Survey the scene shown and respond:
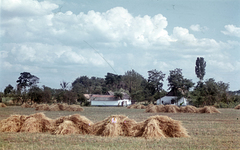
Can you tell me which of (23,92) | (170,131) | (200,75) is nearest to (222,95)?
(200,75)

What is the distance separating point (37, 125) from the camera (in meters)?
13.2

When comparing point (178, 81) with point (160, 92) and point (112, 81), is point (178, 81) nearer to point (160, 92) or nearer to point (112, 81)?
point (160, 92)

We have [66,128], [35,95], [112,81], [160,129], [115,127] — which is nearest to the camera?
[160,129]

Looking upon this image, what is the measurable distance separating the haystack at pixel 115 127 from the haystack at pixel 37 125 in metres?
2.26

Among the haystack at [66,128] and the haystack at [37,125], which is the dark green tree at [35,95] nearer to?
the haystack at [37,125]

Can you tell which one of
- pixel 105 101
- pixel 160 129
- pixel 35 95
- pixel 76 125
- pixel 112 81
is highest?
pixel 112 81

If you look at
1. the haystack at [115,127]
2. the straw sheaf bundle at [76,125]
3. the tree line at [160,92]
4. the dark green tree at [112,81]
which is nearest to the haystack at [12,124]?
the straw sheaf bundle at [76,125]

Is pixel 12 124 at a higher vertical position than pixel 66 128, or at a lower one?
higher

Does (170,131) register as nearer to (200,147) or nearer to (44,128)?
(200,147)

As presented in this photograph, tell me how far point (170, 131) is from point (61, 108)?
3384cm

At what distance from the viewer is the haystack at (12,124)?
514 inches

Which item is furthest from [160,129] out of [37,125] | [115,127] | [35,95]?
[35,95]

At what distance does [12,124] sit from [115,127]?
5.24 m

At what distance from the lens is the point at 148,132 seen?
1130 cm
